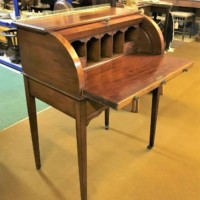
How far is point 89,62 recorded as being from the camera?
1.50 meters

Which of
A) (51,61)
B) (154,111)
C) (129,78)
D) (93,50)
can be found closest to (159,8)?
(154,111)

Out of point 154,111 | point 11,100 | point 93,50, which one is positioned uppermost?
point 93,50

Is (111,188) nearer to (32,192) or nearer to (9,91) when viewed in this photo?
(32,192)

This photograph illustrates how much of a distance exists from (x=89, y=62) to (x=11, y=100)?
1.68m

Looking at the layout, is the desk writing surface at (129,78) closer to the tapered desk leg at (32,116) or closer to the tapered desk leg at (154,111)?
the tapered desk leg at (154,111)

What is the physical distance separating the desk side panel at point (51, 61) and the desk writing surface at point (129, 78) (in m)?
0.09

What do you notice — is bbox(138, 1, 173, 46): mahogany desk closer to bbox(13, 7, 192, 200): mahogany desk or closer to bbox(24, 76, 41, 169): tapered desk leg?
bbox(13, 7, 192, 200): mahogany desk

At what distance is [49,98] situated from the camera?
1.47m

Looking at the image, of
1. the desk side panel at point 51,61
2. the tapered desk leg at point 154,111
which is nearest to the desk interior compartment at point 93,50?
the desk side panel at point 51,61

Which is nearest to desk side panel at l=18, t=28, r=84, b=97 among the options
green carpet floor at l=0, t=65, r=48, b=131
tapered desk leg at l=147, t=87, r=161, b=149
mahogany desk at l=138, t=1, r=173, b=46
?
tapered desk leg at l=147, t=87, r=161, b=149

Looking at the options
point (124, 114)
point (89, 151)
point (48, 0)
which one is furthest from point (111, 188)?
point (48, 0)

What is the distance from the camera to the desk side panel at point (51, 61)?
1.19 meters

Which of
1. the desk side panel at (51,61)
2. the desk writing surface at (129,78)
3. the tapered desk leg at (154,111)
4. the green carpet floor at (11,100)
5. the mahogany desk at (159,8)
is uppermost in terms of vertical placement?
the mahogany desk at (159,8)

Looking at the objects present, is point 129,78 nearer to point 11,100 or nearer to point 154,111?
point 154,111
